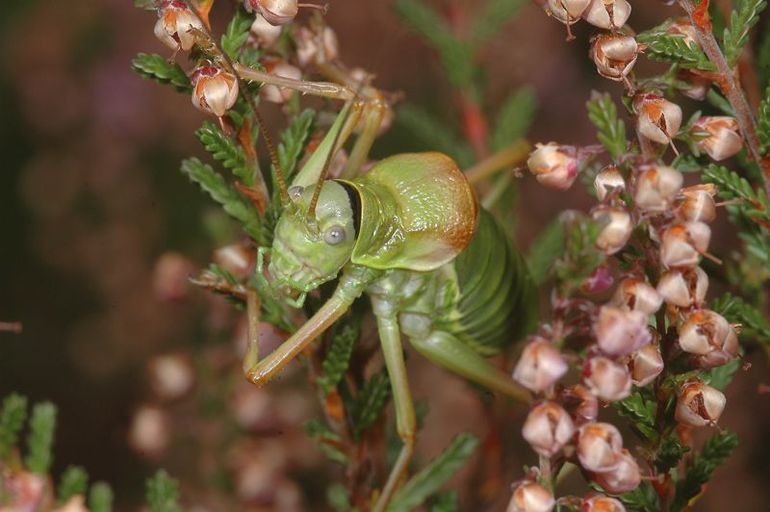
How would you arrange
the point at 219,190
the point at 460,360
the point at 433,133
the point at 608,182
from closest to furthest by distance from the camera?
the point at 608,182 < the point at 219,190 < the point at 460,360 < the point at 433,133

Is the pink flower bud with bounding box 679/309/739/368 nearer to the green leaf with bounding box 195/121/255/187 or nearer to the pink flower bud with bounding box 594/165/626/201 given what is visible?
the pink flower bud with bounding box 594/165/626/201

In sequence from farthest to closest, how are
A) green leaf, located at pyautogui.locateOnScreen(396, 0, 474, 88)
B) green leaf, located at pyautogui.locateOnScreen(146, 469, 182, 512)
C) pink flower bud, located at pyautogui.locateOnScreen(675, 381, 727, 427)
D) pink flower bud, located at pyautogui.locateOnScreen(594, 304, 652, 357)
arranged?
green leaf, located at pyautogui.locateOnScreen(396, 0, 474, 88), green leaf, located at pyautogui.locateOnScreen(146, 469, 182, 512), pink flower bud, located at pyautogui.locateOnScreen(675, 381, 727, 427), pink flower bud, located at pyautogui.locateOnScreen(594, 304, 652, 357)

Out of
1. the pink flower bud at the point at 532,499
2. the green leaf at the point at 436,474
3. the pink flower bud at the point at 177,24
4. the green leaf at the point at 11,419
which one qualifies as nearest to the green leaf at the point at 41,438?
the green leaf at the point at 11,419

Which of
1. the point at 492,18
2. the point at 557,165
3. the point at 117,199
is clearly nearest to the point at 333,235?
the point at 557,165

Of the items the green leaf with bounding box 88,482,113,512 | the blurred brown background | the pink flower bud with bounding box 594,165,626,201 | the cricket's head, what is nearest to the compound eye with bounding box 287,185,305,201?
the cricket's head

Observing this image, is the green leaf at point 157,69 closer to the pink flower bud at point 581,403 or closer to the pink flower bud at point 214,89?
the pink flower bud at point 214,89

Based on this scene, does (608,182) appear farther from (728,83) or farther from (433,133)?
(433,133)

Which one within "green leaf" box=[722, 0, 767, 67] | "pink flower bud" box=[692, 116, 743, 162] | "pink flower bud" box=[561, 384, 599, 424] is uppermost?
"green leaf" box=[722, 0, 767, 67]
